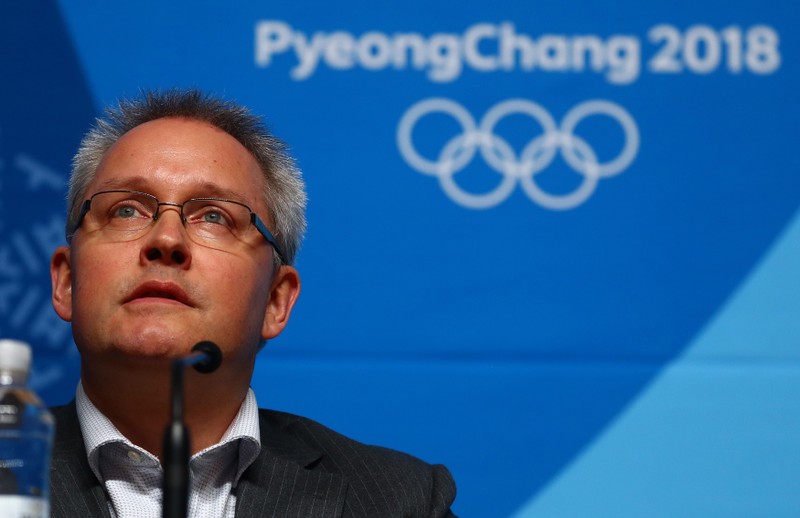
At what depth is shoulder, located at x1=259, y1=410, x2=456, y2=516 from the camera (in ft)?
6.46

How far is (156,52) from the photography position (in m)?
2.49

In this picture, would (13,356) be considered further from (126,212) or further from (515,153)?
(515,153)

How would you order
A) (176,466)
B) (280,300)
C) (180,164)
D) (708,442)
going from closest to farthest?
(176,466)
(180,164)
(280,300)
(708,442)

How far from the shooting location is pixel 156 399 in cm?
184

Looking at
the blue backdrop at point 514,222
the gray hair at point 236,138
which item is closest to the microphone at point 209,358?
the gray hair at point 236,138

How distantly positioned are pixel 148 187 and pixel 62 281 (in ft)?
0.92

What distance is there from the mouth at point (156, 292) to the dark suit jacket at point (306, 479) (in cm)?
29

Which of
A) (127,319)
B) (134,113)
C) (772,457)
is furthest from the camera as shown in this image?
(772,457)

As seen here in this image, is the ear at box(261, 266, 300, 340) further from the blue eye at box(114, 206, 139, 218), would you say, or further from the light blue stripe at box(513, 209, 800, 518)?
the light blue stripe at box(513, 209, 800, 518)

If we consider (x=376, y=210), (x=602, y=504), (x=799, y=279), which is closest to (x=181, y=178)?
(x=376, y=210)

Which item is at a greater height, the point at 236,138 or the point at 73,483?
the point at 236,138

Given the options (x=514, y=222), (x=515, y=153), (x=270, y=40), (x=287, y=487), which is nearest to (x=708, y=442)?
(x=514, y=222)

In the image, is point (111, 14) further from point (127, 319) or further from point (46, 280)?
point (127, 319)

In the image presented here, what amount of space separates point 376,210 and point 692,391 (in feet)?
2.63
